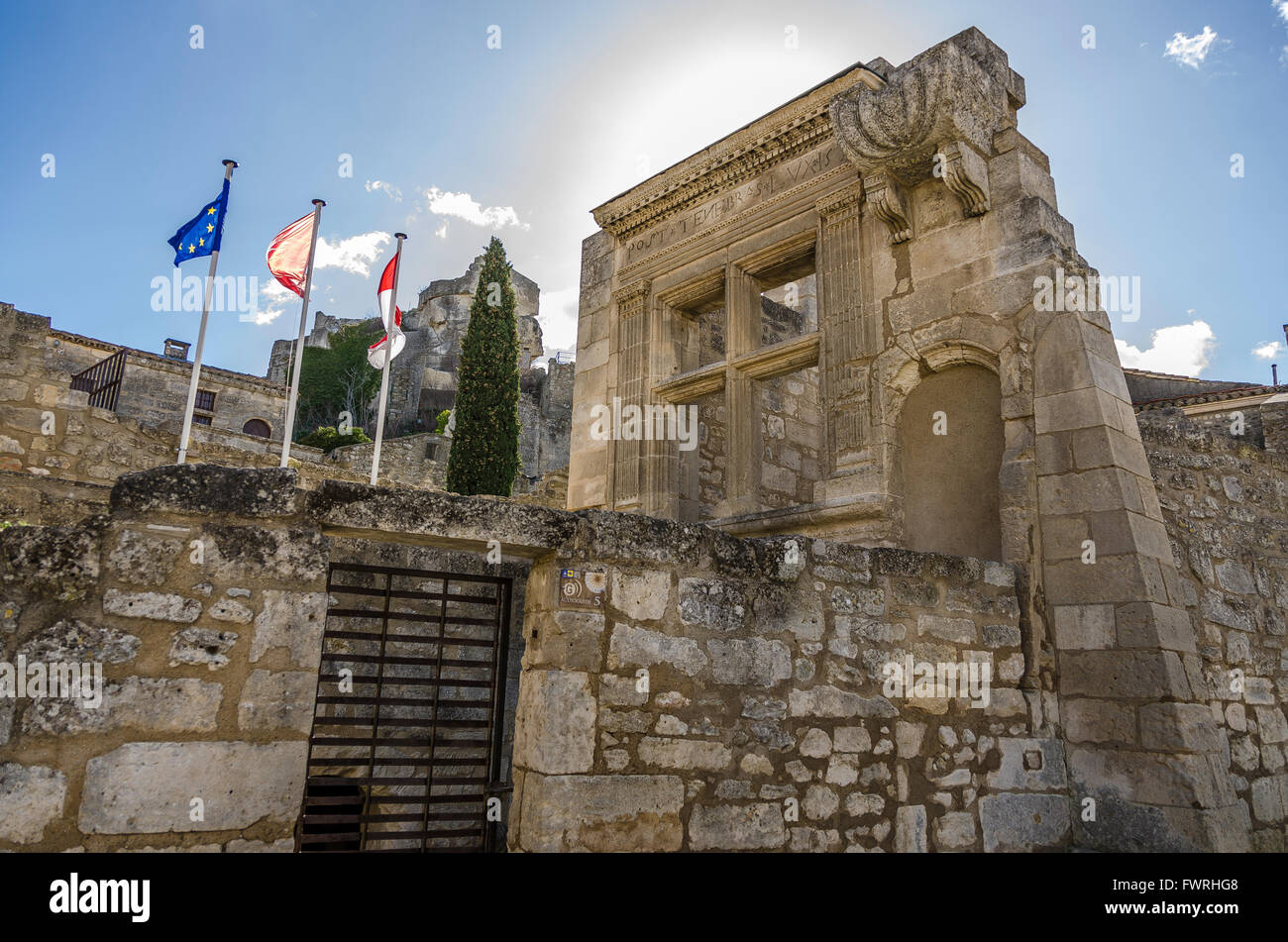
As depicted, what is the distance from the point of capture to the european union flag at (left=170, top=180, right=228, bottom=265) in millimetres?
9617

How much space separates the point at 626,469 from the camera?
7449 mm

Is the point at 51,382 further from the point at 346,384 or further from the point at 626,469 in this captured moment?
the point at 346,384

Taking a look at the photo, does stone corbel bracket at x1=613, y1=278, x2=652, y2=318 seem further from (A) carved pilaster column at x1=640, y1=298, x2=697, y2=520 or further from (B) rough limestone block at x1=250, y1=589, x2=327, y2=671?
(B) rough limestone block at x1=250, y1=589, x2=327, y2=671

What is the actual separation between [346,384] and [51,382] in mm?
27616

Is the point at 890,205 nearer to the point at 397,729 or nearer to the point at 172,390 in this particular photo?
the point at 397,729

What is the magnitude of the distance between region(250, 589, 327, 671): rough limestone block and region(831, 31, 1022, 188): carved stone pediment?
4.70m

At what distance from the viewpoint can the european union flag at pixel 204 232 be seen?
31.6 ft

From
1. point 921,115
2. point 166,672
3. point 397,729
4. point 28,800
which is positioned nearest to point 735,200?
point 921,115

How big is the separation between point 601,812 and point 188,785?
1.34m

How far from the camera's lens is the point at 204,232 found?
964 cm

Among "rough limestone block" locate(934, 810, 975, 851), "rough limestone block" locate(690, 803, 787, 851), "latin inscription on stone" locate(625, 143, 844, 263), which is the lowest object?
"rough limestone block" locate(934, 810, 975, 851)

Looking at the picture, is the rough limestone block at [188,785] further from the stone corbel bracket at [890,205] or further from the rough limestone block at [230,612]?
the stone corbel bracket at [890,205]

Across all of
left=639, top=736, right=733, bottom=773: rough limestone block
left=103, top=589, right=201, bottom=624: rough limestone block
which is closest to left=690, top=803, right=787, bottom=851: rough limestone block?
left=639, top=736, right=733, bottom=773: rough limestone block

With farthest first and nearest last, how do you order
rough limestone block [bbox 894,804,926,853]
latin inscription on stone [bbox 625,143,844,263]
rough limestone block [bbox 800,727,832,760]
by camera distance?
1. latin inscription on stone [bbox 625,143,844,263]
2. rough limestone block [bbox 894,804,926,853]
3. rough limestone block [bbox 800,727,832,760]
